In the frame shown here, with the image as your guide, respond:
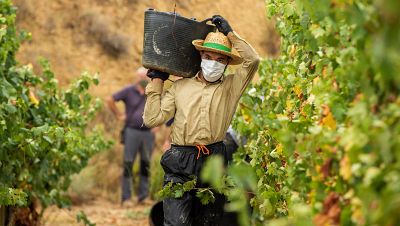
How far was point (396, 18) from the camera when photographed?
2459mm

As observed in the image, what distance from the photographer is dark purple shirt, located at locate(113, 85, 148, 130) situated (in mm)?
11336

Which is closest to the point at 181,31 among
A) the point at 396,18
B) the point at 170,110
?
the point at 170,110

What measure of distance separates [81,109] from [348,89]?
251 inches

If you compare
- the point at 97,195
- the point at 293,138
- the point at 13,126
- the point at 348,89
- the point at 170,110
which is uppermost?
the point at 348,89

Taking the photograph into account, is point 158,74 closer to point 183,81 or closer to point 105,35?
point 183,81

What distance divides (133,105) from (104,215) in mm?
1543

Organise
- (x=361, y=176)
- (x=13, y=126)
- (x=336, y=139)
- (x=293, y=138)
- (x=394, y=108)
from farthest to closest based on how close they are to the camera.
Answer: (x=13, y=126) < (x=293, y=138) < (x=336, y=139) < (x=361, y=176) < (x=394, y=108)

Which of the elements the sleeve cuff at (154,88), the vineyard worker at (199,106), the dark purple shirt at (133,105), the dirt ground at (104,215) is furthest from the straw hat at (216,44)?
the dark purple shirt at (133,105)

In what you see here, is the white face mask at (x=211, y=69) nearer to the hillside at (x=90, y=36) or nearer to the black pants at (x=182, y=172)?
the black pants at (x=182, y=172)

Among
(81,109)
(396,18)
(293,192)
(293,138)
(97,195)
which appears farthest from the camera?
(97,195)

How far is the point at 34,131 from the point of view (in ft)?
20.4

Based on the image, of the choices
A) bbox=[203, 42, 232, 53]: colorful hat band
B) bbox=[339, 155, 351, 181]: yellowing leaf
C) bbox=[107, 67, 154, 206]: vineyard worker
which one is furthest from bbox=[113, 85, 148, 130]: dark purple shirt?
bbox=[339, 155, 351, 181]: yellowing leaf

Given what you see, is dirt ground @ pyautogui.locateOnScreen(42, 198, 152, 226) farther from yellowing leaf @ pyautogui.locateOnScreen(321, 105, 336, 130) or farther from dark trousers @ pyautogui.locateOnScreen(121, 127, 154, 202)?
yellowing leaf @ pyautogui.locateOnScreen(321, 105, 336, 130)

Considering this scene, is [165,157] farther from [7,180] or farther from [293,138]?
[293,138]
